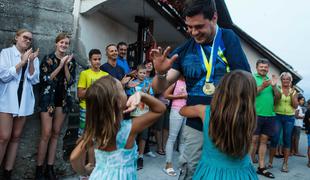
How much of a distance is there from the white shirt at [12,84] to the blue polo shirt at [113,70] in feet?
4.18

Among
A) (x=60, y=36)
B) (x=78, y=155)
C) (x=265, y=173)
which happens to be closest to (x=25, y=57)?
(x=60, y=36)

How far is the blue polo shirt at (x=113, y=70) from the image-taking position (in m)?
5.09

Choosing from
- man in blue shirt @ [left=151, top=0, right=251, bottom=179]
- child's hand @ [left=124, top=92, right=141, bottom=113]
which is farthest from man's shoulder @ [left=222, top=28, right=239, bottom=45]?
child's hand @ [left=124, top=92, right=141, bottom=113]

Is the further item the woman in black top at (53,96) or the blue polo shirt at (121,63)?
the blue polo shirt at (121,63)

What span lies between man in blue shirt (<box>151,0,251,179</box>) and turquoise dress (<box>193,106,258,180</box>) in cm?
18

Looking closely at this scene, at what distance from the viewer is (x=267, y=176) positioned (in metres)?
5.65

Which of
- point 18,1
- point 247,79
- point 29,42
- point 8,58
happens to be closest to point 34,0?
point 18,1


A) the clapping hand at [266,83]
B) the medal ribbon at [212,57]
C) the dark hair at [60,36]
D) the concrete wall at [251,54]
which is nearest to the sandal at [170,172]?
the clapping hand at [266,83]

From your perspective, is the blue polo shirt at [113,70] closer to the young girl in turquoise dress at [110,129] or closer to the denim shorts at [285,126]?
the young girl in turquoise dress at [110,129]

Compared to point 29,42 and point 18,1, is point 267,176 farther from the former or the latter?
point 18,1

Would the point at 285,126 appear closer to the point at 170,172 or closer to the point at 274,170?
the point at 274,170

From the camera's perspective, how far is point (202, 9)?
240cm

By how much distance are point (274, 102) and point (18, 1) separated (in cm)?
484

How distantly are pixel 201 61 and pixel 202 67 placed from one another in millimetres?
50
